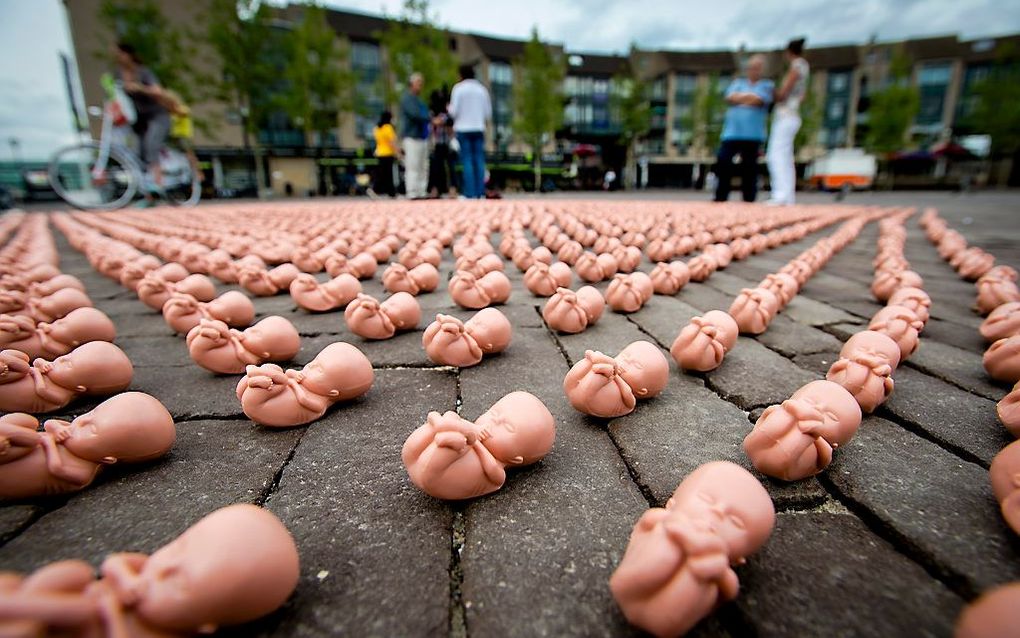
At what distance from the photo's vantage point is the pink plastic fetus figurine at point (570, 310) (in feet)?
6.23

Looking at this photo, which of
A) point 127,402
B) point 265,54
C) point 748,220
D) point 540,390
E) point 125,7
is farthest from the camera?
point 265,54

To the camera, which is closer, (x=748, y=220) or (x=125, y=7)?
(x=748, y=220)

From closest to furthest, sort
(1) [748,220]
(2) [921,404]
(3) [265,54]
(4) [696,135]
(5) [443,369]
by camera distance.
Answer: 1. (2) [921,404]
2. (5) [443,369]
3. (1) [748,220]
4. (3) [265,54]
5. (4) [696,135]

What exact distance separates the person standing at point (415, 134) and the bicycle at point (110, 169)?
164 inches

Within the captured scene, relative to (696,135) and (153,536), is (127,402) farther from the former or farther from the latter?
(696,135)

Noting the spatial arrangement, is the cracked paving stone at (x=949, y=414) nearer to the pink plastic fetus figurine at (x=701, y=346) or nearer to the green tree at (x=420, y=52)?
the pink plastic fetus figurine at (x=701, y=346)

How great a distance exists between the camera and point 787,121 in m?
7.49

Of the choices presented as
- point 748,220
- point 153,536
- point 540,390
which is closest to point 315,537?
point 153,536

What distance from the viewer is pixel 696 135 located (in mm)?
34000

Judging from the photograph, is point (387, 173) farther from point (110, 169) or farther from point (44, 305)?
point (44, 305)

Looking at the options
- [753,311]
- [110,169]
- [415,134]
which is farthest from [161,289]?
[110,169]

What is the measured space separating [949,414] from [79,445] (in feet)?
6.86

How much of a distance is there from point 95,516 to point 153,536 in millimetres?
160

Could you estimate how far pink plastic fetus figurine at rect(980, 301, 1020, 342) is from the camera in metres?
1.67
